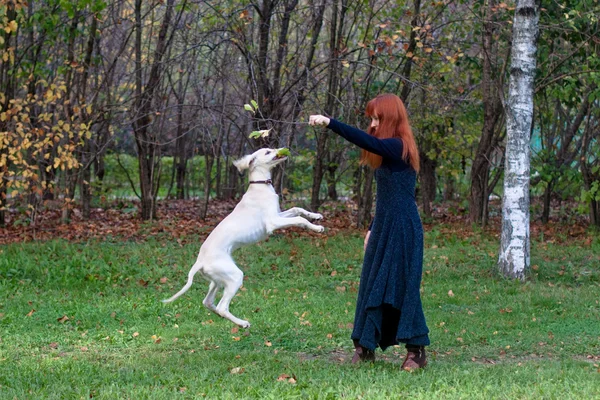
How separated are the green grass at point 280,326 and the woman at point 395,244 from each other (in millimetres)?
338

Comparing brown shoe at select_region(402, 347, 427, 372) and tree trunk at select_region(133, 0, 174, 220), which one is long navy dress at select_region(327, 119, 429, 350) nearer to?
brown shoe at select_region(402, 347, 427, 372)

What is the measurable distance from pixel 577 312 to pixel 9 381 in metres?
6.15

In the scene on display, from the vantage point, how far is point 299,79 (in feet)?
43.4

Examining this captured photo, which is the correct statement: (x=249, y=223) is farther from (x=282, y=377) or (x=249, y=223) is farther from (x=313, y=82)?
(x=313, y=82)

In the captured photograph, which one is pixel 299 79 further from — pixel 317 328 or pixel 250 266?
pixel 317 328

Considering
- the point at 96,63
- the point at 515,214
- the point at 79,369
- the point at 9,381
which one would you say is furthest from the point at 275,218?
the point at 96,63

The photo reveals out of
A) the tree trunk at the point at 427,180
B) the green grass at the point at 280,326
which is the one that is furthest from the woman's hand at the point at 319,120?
the tree trunk at the point at 427,180

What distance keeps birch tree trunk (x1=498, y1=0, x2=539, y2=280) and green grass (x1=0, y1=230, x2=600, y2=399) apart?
0.62m

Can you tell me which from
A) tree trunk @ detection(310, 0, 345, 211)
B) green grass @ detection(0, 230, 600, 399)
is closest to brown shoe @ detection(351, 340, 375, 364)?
green grass @ detection(0, 230, 600, 399)

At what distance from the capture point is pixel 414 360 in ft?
19.9

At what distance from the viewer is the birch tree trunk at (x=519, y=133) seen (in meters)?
10.4

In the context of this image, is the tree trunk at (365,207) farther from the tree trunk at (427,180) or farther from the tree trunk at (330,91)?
the tree trunk at (427,180)

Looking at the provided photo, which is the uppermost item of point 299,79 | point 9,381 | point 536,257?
point 299,79

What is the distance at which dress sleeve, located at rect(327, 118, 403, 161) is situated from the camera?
5.52 metres
